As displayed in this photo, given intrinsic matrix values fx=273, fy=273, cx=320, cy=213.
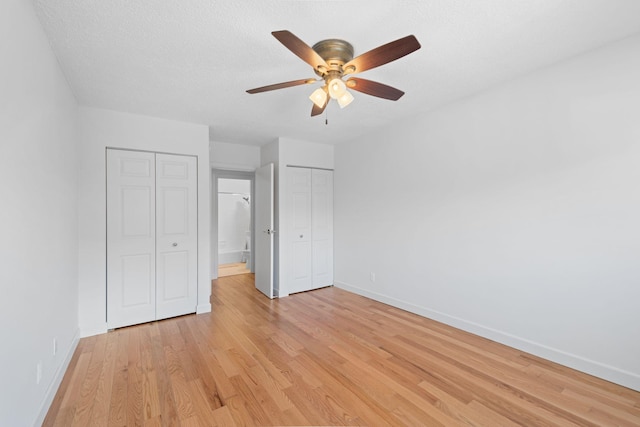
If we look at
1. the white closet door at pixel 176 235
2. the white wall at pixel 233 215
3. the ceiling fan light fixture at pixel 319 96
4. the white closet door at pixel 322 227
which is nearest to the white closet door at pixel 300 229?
the white closet door at pixel 322 227

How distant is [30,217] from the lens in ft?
5.25

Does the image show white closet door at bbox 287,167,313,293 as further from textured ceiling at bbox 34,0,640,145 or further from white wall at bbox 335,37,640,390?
textured ceiling at bbox 34,0,640,145

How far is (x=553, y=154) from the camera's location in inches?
90.7

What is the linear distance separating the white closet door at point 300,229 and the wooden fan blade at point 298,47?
271 centimetres

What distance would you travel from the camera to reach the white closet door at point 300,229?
4.33 m

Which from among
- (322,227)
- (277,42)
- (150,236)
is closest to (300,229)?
(322,227)

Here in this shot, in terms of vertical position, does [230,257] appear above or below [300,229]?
below

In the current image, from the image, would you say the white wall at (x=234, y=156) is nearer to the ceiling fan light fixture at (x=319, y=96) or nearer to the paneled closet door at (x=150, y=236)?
the paneled closet door at (x=150, y=236)

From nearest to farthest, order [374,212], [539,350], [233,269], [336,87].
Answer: [336,87] < [539,350] < [374,212] < [233,269]

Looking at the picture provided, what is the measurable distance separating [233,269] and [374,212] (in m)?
3.80

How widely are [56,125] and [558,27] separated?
368 cm

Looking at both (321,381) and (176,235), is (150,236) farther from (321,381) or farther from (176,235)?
(321,381)

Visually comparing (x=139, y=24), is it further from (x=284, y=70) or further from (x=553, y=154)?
(x=553, y=154)

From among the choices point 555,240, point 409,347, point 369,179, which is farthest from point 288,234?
point 555,240
